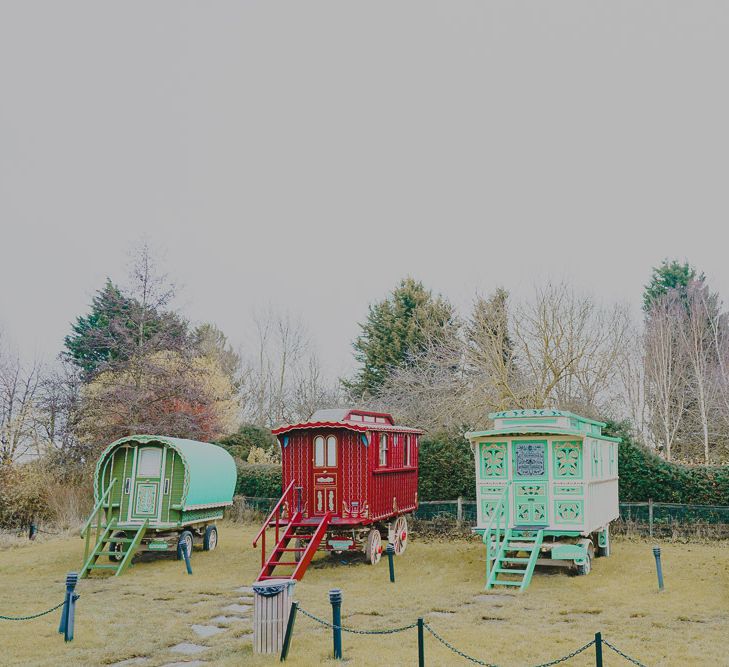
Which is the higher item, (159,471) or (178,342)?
(178,342)

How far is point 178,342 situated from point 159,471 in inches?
451

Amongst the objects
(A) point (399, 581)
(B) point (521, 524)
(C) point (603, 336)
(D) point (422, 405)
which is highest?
(C) point (603, 336)

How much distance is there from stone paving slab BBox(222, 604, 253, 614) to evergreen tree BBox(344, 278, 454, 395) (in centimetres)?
2187

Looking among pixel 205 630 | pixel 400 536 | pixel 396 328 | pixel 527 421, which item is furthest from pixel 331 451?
pixel 396 328

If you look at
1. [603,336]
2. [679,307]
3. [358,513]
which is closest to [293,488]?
[358,513]

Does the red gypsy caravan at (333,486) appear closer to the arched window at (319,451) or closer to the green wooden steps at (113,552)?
the arched window at (319,451)

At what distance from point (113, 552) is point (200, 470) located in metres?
2.65

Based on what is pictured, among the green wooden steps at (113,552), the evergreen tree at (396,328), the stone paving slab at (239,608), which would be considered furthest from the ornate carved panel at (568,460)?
the evergreen tree at (396,328)

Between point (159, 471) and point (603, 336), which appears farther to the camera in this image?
point (603, 336)

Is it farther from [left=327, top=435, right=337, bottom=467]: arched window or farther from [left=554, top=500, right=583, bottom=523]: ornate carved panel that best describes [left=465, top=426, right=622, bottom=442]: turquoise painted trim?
[left=327, top=435, right=337, bottom=467]: arched window

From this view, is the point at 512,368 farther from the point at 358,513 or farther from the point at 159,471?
the point at 159,471

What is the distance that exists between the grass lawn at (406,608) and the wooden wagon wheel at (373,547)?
1.04ft

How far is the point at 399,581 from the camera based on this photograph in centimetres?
1351

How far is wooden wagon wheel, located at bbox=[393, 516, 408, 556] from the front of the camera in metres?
16.8
